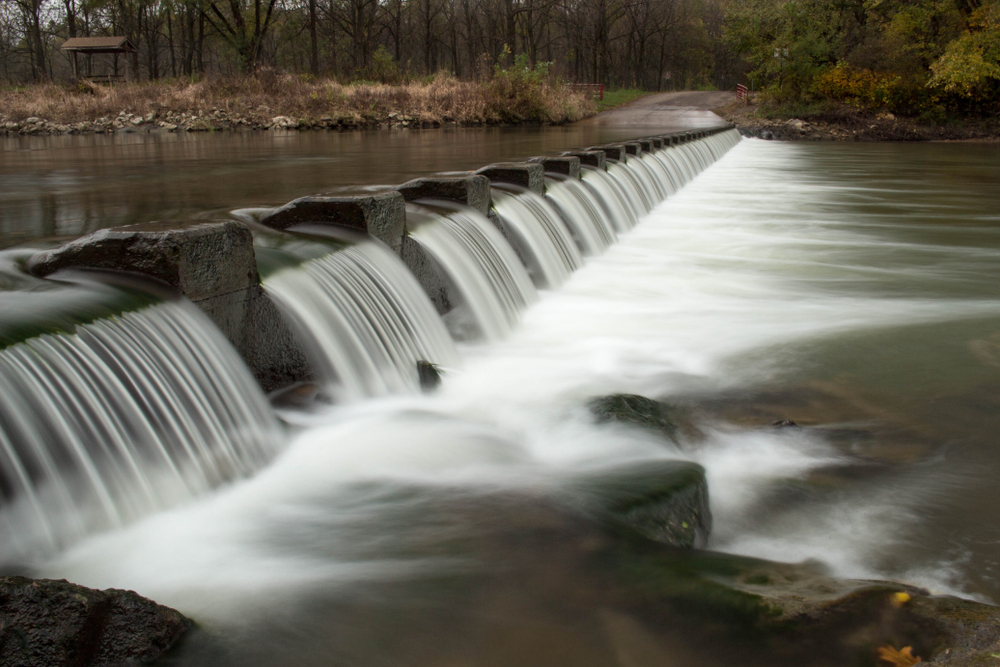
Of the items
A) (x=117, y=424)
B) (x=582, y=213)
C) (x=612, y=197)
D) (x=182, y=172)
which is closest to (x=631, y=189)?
(x=612, y=197)

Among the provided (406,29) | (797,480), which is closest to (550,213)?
(797,480)

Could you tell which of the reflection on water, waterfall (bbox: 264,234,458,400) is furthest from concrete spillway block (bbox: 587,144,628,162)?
waterfall (bbox: 264,234,458,400)

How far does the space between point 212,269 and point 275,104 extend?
24573mm

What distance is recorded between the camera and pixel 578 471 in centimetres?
323

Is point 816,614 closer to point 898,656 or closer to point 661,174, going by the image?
point 898,656

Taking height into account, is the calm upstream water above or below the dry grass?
below

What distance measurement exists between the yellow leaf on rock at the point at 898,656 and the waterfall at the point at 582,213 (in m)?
6.64

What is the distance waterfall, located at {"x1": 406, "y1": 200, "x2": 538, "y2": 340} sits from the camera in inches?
219

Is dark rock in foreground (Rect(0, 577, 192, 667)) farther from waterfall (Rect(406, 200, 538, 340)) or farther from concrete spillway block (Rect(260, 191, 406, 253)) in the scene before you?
waterfall (Rect(406, 200, 538, 340))

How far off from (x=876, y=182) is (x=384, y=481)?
46.9ft

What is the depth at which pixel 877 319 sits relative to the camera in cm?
579

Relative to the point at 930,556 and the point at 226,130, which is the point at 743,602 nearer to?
the point at 930,556

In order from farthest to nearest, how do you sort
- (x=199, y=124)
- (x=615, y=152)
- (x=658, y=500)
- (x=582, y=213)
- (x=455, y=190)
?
(x=199, y=124) < (x=615, y=152) < (x=582, y=213) < (x=455, y=190) < (x=658, y=500)

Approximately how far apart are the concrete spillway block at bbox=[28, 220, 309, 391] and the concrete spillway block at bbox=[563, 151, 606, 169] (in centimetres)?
694
